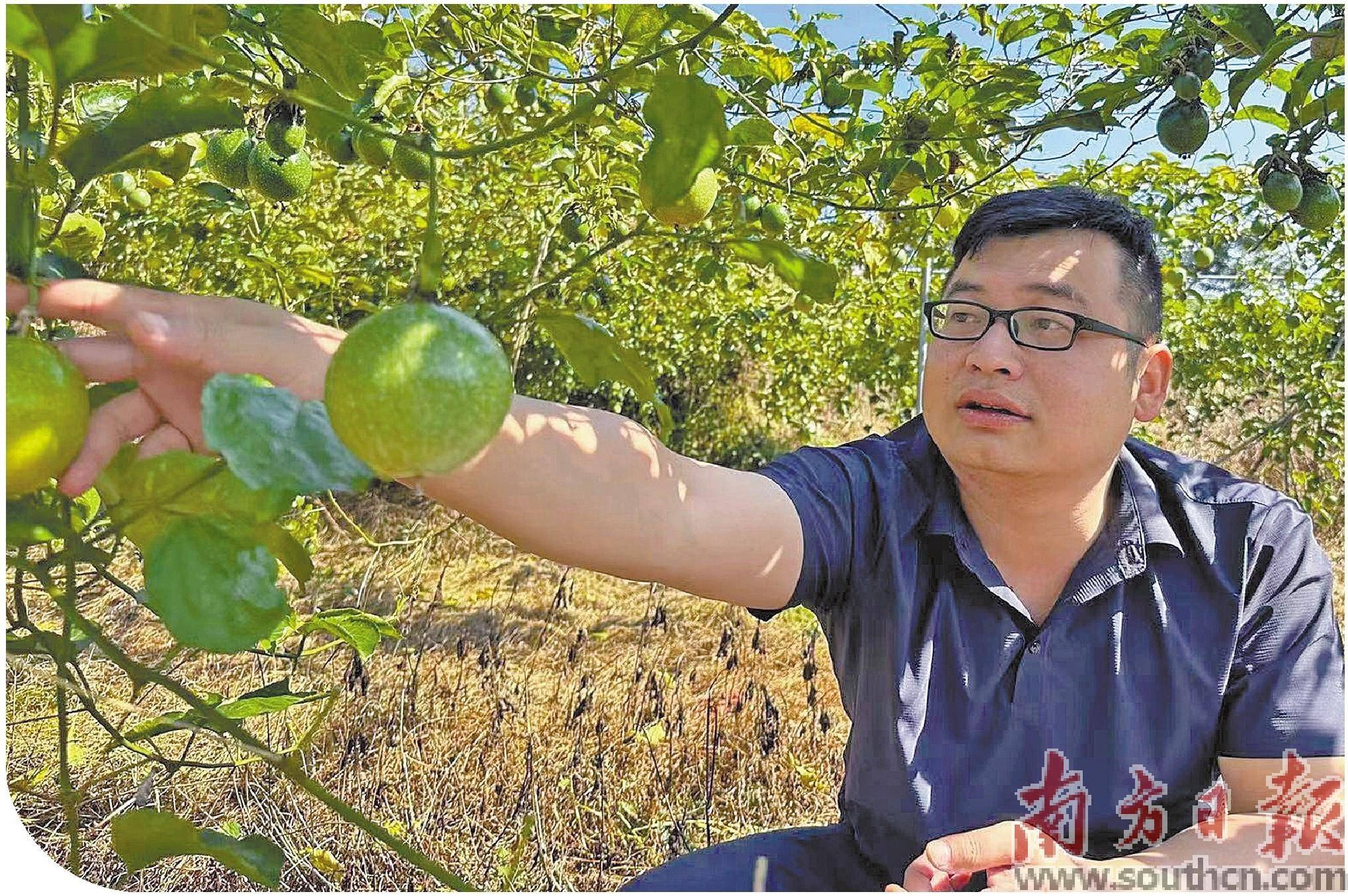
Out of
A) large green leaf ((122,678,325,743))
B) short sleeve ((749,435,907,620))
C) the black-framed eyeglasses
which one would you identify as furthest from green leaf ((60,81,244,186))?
the black-framed eyeglasses

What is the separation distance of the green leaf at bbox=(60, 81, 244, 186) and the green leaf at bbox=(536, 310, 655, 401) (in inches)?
10.1

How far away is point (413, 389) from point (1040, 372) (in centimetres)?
94

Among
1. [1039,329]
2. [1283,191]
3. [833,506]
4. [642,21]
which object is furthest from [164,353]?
[1283,191]

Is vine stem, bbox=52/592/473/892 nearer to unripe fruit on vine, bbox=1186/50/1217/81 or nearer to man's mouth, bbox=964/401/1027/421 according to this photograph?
man's mouth, bbox=964/401/1027/421

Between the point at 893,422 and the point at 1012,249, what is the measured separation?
15.0 ft

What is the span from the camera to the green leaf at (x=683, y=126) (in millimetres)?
570

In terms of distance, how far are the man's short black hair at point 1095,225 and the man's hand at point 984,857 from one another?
23.7 inches

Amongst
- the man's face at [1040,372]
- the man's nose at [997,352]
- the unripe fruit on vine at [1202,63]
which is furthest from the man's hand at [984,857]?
the unripe fruit on vine at [1202,63]

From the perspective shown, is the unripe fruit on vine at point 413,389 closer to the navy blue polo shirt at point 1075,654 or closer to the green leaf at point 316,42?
the green leaf at point 316,42

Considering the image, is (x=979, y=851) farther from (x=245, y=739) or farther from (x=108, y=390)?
(x=108, y=390)

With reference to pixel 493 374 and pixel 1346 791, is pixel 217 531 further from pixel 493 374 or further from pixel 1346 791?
pixel 1346 791

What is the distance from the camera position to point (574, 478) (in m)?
0.96

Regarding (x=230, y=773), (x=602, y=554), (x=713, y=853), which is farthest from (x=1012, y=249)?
(x=230, y=773)

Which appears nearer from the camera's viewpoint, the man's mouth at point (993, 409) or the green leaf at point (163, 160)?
the green leaf at point (163, 160)
